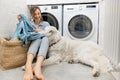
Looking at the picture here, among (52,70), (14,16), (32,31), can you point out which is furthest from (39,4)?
(52,70)

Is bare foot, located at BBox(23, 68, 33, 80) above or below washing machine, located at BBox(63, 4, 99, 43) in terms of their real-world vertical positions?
below

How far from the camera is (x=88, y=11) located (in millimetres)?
3059

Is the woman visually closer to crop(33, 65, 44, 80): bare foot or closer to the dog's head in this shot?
crop(33, 65, 44, 80): bare foot

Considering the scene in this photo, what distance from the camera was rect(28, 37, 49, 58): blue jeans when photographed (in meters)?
2.14

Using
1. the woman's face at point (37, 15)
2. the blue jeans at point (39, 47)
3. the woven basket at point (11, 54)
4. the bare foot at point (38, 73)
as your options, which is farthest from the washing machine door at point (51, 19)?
the bare foot at point (38, 73)

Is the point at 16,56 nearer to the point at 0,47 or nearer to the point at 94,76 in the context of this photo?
the point at 0,47

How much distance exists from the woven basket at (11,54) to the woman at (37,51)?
6.0 inches

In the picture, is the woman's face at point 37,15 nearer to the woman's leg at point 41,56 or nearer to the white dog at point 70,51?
the white dog at point 70,51

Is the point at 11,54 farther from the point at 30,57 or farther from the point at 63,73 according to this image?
the point at 63,73

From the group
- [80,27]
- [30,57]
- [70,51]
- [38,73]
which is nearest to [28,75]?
[38,73]

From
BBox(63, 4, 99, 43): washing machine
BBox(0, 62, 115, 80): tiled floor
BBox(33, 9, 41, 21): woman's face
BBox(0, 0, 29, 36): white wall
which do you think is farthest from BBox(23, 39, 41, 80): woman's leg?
BBox(63, 4, 99, 43): washing machine

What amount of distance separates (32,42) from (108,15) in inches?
37.4

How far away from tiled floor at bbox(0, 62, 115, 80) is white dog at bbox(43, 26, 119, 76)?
11 centimetres

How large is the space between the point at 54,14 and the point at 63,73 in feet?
4.84
